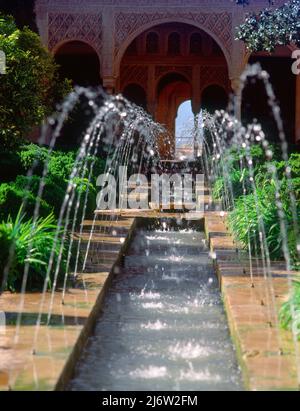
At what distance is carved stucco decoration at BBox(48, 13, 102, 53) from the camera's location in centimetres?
1806

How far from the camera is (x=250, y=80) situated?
73.2 ft

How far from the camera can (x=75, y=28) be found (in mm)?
18203

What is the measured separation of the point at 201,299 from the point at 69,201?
3223mm

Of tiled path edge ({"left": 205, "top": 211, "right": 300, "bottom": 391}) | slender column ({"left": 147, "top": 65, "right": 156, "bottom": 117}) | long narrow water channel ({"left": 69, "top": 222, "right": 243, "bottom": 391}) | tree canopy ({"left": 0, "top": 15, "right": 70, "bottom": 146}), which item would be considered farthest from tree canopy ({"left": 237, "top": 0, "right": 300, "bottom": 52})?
slender column ({"left": 147, "top": 65, "right": 156, "bottom": 117})

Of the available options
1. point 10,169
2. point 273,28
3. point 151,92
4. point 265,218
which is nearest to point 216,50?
point 151,92

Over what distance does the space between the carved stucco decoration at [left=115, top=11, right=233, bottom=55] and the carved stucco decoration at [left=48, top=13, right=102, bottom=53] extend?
459mm

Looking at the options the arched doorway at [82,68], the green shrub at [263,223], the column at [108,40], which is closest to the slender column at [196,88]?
the arched doorway at [82,68]

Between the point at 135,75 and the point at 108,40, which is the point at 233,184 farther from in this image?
the point at 135,75

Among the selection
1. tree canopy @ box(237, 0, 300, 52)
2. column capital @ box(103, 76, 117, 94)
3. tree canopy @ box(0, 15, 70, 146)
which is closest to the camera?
tree canopy @ box(237, 0, 300, 52)

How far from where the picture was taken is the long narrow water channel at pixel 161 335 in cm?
383

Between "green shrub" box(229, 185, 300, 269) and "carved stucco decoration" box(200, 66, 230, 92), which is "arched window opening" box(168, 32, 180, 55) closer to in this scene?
"carved stucco decoration" box(200, 66, 230, 92)

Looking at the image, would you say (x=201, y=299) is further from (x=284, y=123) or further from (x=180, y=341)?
(x=284, y=123)
